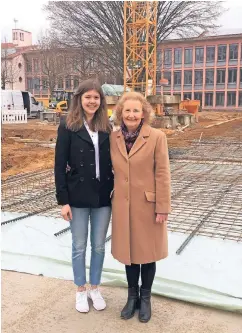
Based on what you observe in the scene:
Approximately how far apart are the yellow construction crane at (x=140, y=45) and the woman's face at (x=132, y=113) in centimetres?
1908

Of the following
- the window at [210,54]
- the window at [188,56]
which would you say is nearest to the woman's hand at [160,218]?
the window at [210,54]

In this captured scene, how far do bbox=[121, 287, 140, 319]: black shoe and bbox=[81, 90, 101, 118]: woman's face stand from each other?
1.28 meters

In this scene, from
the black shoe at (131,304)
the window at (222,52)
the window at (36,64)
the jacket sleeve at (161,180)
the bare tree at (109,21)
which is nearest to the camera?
the jacket sleeve at (161,180)

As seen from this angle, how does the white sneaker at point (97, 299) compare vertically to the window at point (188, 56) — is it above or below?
below

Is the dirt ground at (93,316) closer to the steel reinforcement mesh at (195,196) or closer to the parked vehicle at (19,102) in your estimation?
the steel reinforcement mesh at (195,196)

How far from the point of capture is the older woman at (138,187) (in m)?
2.50

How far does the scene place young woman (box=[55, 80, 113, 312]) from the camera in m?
2.56

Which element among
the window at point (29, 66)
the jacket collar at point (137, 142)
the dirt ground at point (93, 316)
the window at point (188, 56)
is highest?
the window at point (188, 56)

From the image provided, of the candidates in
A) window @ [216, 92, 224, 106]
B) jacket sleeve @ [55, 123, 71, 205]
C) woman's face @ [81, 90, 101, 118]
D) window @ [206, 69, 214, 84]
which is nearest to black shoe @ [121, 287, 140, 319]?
jacket sleeve @ [55, 123, 71, 205]

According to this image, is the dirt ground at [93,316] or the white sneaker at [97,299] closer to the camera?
the dirt ground at [93,316]

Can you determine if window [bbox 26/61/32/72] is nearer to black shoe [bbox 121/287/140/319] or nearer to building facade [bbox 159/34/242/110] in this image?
building facade [bbox 159/34/242/110]

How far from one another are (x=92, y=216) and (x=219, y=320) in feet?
3.63

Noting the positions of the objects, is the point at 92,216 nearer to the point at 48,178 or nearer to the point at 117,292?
the point at 117,292

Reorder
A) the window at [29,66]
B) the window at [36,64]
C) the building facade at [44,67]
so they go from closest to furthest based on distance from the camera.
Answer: the building facade at [44,67]
the window at [36,64]
the window at [29,66]
